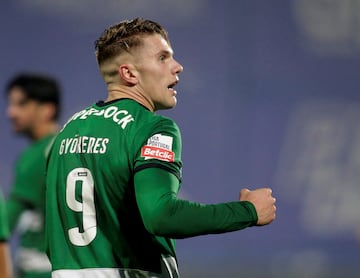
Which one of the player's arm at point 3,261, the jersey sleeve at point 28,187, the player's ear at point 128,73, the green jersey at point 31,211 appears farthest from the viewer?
the jersey sleeve at point 28,187

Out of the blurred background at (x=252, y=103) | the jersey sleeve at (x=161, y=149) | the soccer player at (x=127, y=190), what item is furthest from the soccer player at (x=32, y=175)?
the jersey sleeve at (x=161, y=149)

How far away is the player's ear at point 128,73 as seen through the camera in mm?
2801

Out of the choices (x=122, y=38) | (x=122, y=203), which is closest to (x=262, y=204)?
(x=122, y=203)

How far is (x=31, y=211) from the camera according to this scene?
5055mm

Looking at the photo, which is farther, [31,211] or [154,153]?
[31,211]

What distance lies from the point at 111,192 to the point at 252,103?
5461mm

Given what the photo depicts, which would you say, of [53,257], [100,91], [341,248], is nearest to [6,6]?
[100,91]

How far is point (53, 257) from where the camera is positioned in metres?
2.73

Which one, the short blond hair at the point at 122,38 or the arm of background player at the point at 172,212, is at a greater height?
the short blond hair at the point at 122,38

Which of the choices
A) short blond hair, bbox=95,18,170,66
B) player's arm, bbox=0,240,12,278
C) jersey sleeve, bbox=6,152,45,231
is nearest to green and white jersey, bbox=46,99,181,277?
short blond hair, bbox=95,18,170,66

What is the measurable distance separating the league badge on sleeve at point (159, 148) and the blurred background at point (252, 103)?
16.5 ft

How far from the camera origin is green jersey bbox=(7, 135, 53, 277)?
4910 mm

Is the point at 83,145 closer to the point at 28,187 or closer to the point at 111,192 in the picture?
the point at 111,192

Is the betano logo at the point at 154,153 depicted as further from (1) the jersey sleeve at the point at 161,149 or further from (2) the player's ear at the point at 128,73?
(2) the player's ear at the point at 128,73
